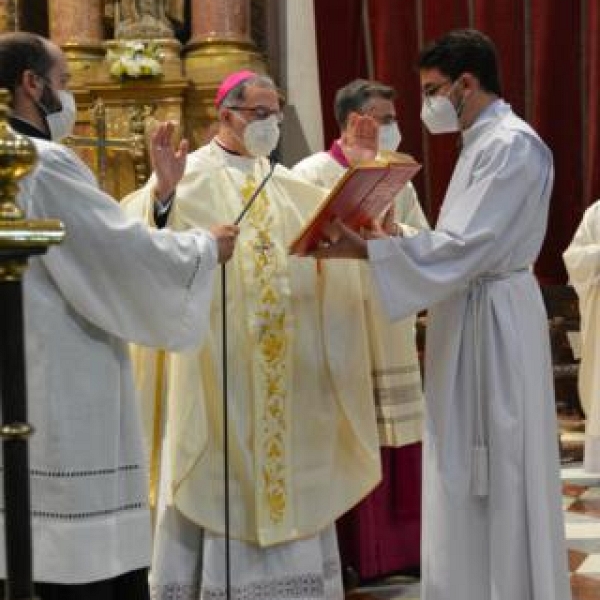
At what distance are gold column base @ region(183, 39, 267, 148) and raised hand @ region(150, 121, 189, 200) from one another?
324 cm

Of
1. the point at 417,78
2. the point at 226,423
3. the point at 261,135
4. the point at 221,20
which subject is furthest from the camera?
the point at 417,78

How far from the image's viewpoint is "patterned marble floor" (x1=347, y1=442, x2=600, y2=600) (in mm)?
4297

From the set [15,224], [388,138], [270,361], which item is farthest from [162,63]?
[15,224]

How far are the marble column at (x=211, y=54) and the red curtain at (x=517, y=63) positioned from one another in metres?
1.10

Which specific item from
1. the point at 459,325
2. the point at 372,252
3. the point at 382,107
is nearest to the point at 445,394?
the point at 459,325

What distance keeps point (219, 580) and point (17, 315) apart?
2.17m

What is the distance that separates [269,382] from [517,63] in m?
4.96

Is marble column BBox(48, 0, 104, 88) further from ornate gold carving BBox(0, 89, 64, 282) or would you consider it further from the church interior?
ornate gold carving BBox(0, 89, 64, 282)

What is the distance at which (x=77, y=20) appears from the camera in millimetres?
7023

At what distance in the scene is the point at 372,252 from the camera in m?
3.34

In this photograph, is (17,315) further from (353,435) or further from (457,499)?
(353,435)

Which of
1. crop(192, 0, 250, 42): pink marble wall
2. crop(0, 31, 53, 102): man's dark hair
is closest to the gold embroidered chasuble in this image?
crop(0, 31, 53, 102): man's dark hair

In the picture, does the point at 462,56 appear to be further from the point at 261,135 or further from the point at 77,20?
the point at 77,20

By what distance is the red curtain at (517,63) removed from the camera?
8.03 metres
